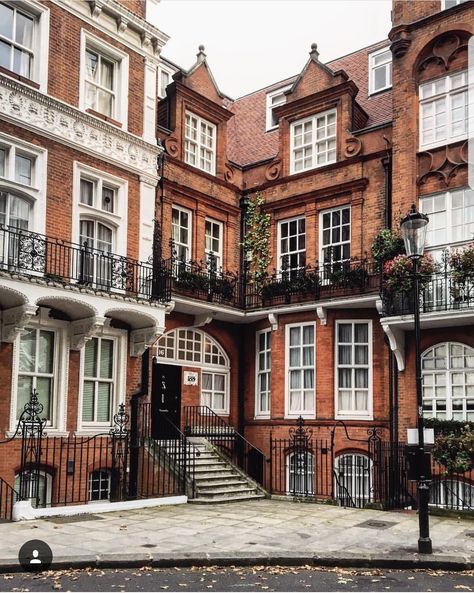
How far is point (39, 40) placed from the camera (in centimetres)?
1558

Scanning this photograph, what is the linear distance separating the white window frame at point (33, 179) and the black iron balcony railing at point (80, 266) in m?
0.48

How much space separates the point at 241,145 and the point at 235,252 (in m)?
4.88

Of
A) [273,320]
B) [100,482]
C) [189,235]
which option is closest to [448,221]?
[273,320]

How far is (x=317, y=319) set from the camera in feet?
63.0

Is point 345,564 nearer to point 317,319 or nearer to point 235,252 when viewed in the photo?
point 317,319

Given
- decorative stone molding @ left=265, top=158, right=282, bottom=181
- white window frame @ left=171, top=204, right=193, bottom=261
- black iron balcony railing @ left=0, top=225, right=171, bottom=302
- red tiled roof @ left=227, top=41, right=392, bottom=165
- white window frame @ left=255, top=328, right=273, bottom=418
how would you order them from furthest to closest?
decorative stone molding @ left=265, top=158, right=282, bottom=181 → red tiled roof @ left=227, top=41, right=392, bottom=165 → white window frame @ left=255, top=328, right=273, bottom=418 → white window frame @ left=171, top=204, right=193, bottom=261 → black iron balcony railing @ left=0, top=225, right=171, bottom=302

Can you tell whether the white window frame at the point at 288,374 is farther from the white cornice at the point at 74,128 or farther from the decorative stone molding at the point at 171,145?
the decorative stone molding at the point at 171,145

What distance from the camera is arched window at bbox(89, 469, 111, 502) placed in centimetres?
1569

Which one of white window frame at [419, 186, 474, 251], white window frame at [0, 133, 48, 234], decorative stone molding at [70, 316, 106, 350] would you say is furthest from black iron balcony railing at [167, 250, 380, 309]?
white window frame at [0, 133, 48, 234]

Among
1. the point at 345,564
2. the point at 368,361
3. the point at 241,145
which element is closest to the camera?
the point at 345,564

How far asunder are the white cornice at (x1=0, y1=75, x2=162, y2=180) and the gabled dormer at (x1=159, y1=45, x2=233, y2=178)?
5.65 ft

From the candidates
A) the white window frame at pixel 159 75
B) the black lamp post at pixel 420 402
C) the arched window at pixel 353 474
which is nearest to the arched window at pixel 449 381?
the arched window at pixel 353 474

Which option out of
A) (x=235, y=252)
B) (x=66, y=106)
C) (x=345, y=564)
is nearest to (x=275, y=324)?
(x=235, y=252)

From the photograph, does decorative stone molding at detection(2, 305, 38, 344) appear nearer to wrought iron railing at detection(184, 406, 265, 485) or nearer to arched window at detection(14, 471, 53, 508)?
arched window at detection(14, 471, 53, 508)
